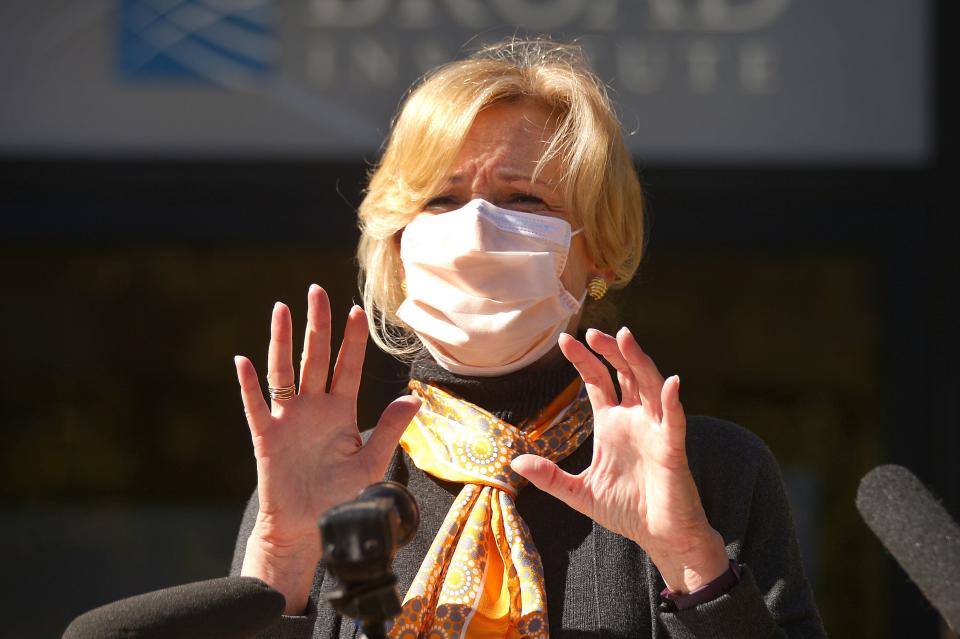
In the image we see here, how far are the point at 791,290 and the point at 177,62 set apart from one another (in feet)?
7.89

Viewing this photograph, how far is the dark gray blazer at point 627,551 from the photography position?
2.08m

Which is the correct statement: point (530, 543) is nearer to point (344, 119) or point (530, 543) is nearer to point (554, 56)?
point (554, 56)

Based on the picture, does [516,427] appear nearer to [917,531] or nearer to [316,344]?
[316,344]

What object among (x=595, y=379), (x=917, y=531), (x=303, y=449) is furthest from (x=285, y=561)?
(x=917, y=531)

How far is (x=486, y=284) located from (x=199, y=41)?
2.74 m

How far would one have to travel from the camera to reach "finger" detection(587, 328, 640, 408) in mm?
1851

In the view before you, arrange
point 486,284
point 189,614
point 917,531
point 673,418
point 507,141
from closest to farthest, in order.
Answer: point 917,531 → point 189,614 → point 673,418 → point 486,284 → point 507,141

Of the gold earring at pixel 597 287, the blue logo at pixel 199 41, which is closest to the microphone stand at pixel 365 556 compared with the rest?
the gold earring at pixel 597 287

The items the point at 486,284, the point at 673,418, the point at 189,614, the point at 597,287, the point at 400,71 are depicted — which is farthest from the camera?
the point at 400,71

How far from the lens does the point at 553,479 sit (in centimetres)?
195

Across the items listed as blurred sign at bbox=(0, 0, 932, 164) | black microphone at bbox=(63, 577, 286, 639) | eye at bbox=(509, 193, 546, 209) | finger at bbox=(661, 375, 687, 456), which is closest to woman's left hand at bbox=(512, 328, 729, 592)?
finger at bbox=(661, 375, 687, 456)

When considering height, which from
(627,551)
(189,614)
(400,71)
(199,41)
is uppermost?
(199,41)

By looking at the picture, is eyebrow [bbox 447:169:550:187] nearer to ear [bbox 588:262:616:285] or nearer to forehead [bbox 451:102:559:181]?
forehead [bbox 451:102:559:181]

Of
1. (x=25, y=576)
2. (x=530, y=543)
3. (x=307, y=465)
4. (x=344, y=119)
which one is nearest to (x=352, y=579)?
(x=307, y=465)
